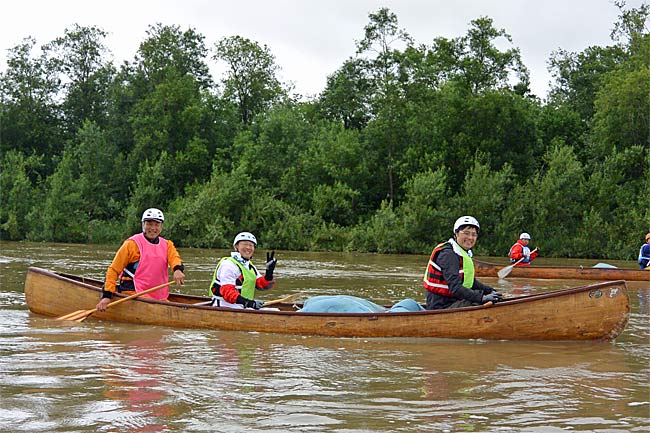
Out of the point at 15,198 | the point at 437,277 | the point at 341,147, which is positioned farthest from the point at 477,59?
the point at 437,277

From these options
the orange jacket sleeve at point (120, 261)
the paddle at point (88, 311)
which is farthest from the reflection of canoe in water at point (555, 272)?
the orange jacket sleeve at point (120, 261)

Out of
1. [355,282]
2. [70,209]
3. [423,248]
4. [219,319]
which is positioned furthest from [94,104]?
[219,319]

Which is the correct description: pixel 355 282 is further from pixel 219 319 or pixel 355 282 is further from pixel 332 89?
pixel 332 89

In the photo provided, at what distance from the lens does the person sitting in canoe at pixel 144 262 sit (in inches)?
428

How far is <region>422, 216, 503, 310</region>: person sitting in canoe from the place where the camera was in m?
9.34

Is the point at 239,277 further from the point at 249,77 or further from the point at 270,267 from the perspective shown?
the point at 249,77

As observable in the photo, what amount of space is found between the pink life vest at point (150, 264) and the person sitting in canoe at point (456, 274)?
3.56 meters

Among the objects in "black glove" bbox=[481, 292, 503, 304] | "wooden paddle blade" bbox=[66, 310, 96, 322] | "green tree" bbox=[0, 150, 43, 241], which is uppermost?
"green tree" bbox=[0, 150, 43, 241]

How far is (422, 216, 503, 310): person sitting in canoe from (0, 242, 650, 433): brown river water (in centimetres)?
52

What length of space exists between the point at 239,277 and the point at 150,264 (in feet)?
4.63

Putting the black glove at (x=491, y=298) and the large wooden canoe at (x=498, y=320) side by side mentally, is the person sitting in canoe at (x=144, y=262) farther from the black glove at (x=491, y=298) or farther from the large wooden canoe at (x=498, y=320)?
the black glove at (x=491, y=298)

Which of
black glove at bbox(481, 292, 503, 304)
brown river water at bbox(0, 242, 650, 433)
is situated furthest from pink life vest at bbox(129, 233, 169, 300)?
black glove at bbox(481, 292, 503, 304)

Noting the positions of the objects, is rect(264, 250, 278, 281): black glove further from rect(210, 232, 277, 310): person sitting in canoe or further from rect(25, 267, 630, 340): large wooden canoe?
rect(25, 267, 630, 340): large wooden canoe

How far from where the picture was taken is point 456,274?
31.0 feet
